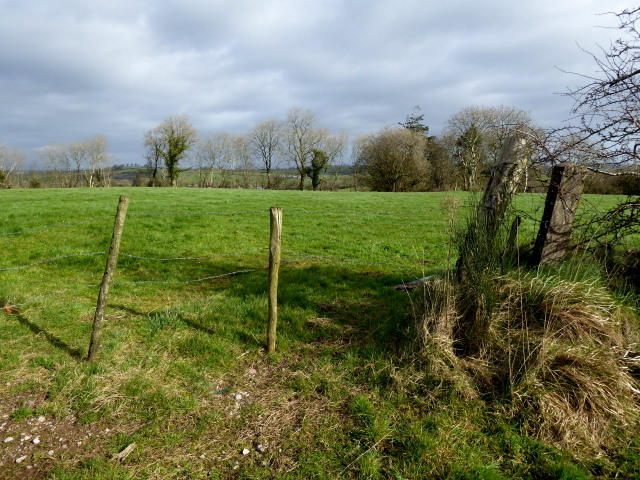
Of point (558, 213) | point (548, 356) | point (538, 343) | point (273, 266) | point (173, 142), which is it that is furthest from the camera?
point (173, 142)

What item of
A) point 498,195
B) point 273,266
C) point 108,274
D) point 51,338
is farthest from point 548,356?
point 51,338

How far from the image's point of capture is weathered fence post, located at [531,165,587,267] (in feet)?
15.9

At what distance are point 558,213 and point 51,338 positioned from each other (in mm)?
7486

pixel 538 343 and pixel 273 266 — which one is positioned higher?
pixel 273 266

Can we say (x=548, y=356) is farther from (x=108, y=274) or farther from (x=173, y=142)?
(x=173, y=142)


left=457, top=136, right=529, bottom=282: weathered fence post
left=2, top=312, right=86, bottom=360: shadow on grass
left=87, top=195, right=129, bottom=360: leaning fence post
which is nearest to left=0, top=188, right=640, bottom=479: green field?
left=2, top=312, right=86, bottom=360: shadow on grass

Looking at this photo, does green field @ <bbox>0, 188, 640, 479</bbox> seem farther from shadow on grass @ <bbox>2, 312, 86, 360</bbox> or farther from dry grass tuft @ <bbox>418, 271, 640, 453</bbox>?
dry grass tuft @ <bbox>418, 271, 640, 453</bbox>

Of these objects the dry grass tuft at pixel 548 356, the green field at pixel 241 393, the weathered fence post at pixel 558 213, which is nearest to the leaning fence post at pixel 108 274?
the green field at pixel 241 393

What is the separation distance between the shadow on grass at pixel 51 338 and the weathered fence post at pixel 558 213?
6.50 meters

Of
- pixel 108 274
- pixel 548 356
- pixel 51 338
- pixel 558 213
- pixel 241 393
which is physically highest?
pixel 558 213

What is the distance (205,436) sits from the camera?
346 cm

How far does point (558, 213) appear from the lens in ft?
16.6

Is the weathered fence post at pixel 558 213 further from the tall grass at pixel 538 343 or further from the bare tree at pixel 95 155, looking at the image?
the bare tree at pixel 95 155

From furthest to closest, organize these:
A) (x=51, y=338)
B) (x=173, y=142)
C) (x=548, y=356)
→ (x=173, y=142) → (x=51, y=338) → (x=548, y=356)
